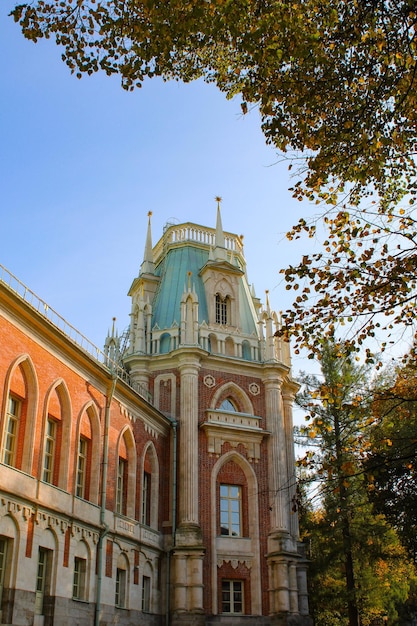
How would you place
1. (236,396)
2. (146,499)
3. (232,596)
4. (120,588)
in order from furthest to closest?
(236,396) → (232,596) → (146,499) → (120,588)

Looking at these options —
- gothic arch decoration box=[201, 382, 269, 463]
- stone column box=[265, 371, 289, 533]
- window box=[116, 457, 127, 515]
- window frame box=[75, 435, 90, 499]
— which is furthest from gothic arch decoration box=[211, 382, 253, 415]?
window frame box=[75, 435, 90, 499]

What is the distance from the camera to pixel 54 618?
60.7 ft

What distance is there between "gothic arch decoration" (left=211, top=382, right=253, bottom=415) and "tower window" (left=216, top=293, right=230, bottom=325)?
373 centimetres

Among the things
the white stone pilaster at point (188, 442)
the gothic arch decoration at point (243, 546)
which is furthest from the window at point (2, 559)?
the gothic arch decoration at point (243, 546)

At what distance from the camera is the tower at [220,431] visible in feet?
90.2

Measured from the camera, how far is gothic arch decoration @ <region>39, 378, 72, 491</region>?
19969 millimetres

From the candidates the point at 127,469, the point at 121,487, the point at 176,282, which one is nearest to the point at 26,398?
the point at 121,487

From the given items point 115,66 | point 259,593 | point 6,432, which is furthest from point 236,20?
point 259,593

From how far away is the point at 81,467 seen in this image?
22.1 meters

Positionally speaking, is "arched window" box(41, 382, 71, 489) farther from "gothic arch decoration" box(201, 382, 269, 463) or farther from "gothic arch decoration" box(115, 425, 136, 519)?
"gothic arch decoration" box(201, 382, 269, 463)

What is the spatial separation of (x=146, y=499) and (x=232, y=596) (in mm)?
5296

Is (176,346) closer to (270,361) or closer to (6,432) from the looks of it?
(270,361)

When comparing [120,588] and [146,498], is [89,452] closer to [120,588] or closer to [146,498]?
[120,588]

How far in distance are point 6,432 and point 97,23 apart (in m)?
10.8
